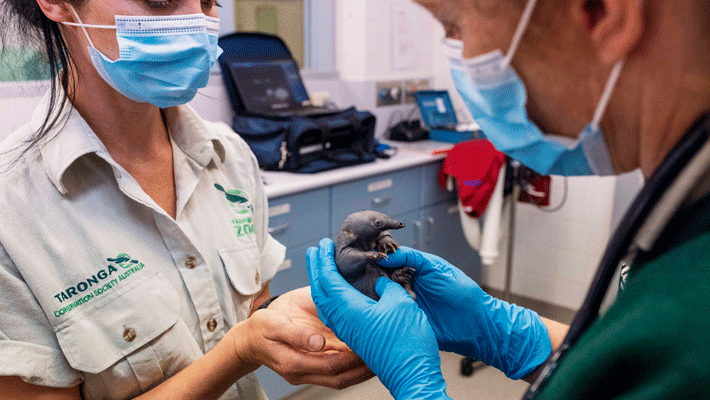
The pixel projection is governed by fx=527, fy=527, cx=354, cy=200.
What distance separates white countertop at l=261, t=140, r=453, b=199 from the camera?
2.24 metres

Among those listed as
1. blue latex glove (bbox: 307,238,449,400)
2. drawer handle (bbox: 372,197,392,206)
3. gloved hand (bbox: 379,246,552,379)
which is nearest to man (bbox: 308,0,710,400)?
blue latex glove (bbox: 307,238,449,400)

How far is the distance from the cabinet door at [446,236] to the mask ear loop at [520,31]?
2453 mm

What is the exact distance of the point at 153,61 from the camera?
3.50ft

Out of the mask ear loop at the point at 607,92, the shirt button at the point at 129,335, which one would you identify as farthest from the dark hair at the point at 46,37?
the mask ear loop at the point at 607,92

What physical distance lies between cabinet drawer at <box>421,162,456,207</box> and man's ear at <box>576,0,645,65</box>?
7.91ft

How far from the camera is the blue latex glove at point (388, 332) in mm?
858

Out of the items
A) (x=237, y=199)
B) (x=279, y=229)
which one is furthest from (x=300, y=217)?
(x=237, y=199)

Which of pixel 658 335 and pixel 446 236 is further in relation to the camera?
pixel 446 236

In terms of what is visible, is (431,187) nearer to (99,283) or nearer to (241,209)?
(241,209)

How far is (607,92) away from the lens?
1.85 ft

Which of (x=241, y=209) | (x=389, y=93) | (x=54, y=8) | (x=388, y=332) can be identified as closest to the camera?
(x=388, y=332)

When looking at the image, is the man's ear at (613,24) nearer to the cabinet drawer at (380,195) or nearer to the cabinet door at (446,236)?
the cabinet drawer at (380,195)

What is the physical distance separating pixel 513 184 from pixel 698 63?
2.49 m

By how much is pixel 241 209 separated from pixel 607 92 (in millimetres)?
878
